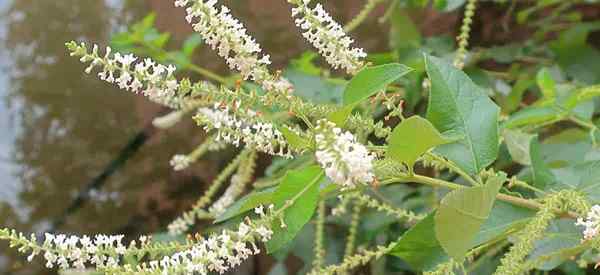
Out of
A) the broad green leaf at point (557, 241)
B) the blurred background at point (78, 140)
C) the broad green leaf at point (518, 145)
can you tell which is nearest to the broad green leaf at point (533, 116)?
the broad green leaf at point (518, 145)

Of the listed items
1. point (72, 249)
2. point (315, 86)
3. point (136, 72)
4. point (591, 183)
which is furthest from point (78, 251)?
point (315, 86)

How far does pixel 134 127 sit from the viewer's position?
1997 millimetres

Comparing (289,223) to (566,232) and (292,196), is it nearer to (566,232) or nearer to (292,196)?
(292,196)

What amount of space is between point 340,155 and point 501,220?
0.84ft

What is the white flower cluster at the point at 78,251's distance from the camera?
46 cm

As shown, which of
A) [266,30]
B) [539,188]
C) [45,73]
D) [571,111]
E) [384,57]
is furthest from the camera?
[45,73]

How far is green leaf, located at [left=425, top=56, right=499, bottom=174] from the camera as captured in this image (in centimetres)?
56

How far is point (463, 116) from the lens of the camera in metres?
0.56

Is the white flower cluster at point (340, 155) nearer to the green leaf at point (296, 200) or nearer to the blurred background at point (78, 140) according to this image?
the green leaf at point (296, 200)

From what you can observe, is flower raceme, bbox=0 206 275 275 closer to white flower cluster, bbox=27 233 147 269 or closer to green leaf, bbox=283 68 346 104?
white flower cluster, bbox=27 233 147 269

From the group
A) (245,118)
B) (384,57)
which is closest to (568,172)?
(245,118)

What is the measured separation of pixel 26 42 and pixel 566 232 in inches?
63.0

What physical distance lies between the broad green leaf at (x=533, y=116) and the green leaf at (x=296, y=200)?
0.40 metres

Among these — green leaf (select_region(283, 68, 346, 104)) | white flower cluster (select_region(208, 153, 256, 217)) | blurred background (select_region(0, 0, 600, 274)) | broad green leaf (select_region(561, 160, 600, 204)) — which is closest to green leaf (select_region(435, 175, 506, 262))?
broad green leaf (select_region(561, 160, 600, 204))
